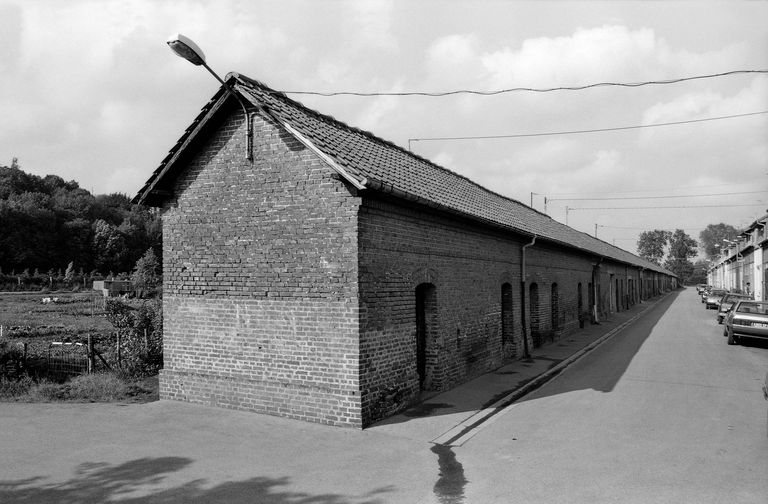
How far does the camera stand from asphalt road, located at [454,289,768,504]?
577 centimetres

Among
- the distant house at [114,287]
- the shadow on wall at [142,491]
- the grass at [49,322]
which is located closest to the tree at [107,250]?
the distant house at [114,287]

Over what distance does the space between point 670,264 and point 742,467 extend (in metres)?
147

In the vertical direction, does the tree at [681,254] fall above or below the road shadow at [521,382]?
above

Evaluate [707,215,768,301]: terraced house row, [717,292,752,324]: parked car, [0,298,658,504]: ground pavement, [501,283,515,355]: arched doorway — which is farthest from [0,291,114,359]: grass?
[707,215,768,301]: terraced house row

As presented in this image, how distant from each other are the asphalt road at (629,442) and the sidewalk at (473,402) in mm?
317

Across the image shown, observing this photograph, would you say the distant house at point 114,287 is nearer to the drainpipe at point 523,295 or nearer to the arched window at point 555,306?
the arched window at point 555,306

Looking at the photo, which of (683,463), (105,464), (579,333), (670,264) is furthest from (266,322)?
(670,264)

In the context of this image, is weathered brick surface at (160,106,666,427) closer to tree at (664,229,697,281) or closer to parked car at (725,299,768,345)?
parked car at (725,299,768,345)

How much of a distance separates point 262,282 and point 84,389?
504cm

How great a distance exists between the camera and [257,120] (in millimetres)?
8914

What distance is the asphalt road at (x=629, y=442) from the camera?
18.9 ft

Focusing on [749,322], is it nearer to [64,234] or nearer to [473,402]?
[473,402]

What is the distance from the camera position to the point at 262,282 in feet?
28.9

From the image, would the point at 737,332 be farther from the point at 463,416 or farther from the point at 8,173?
the point at 8,173
